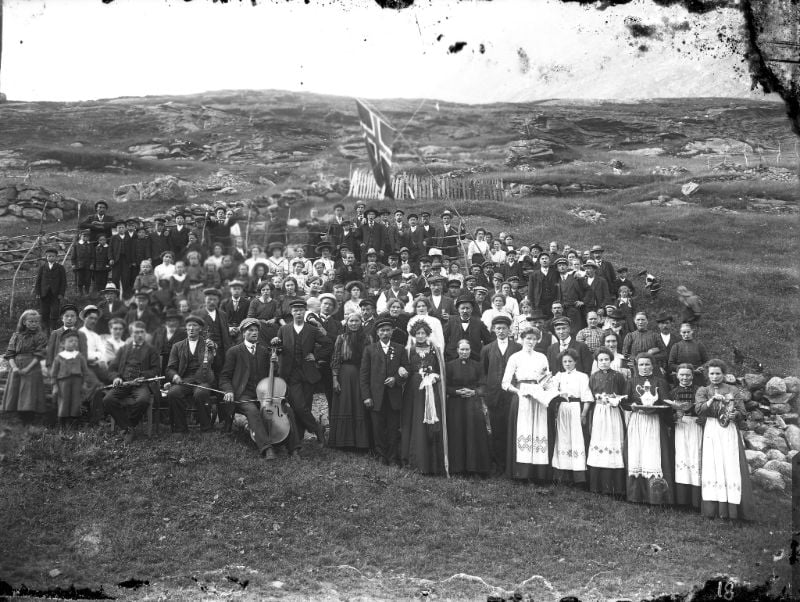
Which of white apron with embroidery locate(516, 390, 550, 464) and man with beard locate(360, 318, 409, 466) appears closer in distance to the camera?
white apron with embroidery locate(516, 390, 550, 464)

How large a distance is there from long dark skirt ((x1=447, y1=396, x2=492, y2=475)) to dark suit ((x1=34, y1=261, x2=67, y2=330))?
16.8 feet

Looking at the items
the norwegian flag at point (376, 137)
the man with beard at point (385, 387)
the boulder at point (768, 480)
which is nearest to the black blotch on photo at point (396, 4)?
the norwegian flag at point (376, 137)

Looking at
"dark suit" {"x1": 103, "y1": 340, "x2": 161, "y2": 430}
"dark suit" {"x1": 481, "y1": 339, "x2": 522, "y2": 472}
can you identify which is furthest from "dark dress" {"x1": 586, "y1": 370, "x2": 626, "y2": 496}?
"dark suit" {"x1": 103, "y1": 340, "x2": 161, "y2": 430}

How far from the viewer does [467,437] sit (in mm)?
7934

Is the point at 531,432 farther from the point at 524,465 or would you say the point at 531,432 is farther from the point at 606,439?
the point at 606,439

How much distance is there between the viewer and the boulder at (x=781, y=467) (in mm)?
7984

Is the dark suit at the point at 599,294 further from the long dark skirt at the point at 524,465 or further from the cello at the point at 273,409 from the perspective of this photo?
the cello at the point at 273,409

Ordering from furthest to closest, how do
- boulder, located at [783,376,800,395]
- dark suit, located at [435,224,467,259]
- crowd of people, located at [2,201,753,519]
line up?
dark suit, located at [435,224,467,259] < boulder, located at [783,376,800,395] < crowd of people, located at [2,201,753,519]

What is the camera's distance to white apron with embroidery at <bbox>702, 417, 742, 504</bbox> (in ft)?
23.9

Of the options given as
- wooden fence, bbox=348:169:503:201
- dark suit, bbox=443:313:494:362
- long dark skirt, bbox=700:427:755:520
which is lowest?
long dark skirt, bbox=700:427:755:520

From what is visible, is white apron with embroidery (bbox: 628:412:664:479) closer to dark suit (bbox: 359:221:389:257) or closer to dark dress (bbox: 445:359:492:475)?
dark dress (bbox: 445:359:492:475)

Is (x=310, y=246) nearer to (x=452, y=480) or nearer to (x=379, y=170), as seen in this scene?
(x=379, y=170)

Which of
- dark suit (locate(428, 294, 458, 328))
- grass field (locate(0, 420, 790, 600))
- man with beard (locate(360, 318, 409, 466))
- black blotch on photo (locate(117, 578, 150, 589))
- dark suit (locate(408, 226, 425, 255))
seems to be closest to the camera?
black blotch on photo (locate(117, 578, 150, 589))

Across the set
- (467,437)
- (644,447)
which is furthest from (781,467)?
(467,437)
